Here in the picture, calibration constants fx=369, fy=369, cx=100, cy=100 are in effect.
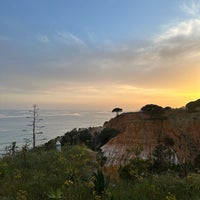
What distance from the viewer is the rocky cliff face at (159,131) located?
1240 inches

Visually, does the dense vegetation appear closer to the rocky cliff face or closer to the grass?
the grass

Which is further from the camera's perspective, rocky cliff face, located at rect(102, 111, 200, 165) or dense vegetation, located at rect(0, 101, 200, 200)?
rocky cliff face, located at rect(102, 111, 200, 165)

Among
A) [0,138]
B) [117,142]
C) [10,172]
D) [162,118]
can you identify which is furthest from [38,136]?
[162,118]

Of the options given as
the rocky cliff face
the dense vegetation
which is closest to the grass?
the dense vegetation

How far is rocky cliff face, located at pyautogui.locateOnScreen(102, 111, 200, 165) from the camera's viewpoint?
103 ft

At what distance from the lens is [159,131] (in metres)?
34.5

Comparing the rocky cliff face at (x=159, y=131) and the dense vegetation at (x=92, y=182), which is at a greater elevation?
the rocky cliff face at (x=159, y=131)

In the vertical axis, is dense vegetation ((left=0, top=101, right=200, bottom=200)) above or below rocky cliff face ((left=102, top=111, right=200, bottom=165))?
below

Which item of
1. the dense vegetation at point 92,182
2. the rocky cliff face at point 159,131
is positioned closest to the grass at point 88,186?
the dense vegetation at point 92,182

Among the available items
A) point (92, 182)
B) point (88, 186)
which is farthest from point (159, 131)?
point (92, 182)

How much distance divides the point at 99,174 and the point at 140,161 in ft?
6.41

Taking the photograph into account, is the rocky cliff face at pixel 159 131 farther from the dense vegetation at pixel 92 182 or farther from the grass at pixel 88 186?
the grass at pixel 88 186

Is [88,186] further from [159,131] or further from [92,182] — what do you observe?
[159,131]

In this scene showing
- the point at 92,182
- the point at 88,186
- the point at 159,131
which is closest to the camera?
the point at 92,182
